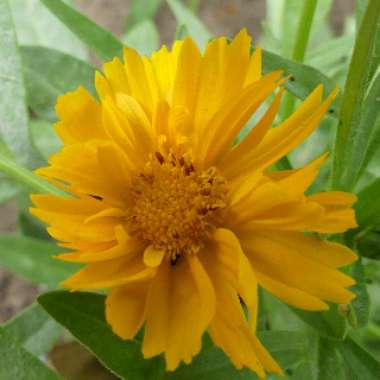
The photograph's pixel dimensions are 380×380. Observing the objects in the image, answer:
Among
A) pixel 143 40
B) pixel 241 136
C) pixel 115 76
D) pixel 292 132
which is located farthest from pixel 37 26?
pixel 292 132

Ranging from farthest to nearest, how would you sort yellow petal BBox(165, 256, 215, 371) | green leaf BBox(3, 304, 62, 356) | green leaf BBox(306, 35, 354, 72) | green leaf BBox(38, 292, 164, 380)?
green leaf BBox(306, 35, 354, 72), green leaf BBox(3, 304, 62, 356), green leaf BBox(38, 292, 164, 380), yellow petal BBox(165, 256, 215, 371)

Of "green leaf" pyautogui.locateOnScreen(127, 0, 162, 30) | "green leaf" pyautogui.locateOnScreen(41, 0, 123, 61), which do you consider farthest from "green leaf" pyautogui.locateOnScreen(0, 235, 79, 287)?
"green leaf" pyautogui.locateOnScreen(127, 0, 162, 30)

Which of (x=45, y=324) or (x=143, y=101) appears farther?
(x=45, y=324)

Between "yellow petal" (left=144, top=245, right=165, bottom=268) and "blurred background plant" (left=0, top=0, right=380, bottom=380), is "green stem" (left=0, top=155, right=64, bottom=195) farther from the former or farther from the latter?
"yellow petal" (left=144, top=245, right=165, bottom=268)

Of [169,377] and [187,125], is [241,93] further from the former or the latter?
[169,377]

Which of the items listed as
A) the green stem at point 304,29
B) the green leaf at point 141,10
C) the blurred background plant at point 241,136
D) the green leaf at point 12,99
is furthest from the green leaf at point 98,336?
the green leaf at point 141,10

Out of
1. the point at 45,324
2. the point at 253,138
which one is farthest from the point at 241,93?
the point at 45,324
